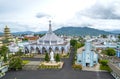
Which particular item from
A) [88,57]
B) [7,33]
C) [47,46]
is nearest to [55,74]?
[88,57]

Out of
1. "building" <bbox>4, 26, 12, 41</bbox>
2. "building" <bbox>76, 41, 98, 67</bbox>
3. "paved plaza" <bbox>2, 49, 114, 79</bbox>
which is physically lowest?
"paved plaza" <bbox>2, 49, 114, 79</bbox>

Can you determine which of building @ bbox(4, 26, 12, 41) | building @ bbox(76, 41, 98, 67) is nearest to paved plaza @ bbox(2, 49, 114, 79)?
building @ bbox(76, 41, 98, 67)

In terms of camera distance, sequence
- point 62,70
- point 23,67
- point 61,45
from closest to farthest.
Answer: point 62,70
point 23,67
point 61,45

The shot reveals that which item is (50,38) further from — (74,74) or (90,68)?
A: (74,74)

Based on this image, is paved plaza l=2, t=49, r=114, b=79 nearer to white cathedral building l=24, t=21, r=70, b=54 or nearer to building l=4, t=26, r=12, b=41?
white cathedral building l=24, t=21, r=70, b=54

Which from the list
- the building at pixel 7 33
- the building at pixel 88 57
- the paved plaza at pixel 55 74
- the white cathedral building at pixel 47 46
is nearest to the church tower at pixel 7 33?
the building at pixel 7 33

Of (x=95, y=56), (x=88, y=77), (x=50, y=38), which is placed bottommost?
(x=88, y=77)

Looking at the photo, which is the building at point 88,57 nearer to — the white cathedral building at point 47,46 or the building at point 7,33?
the white cathedral building at point 47,46

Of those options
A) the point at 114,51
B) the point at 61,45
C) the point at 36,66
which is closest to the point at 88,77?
the point at 36,66

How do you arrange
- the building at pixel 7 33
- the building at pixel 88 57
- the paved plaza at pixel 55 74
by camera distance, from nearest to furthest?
the paved plaza at pixel 55 74, the building at pixel 88 57, the building at pixel 7 33

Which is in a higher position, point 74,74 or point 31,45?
point 31,45

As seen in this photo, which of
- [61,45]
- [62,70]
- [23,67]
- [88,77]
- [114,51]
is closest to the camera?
[88,77]
